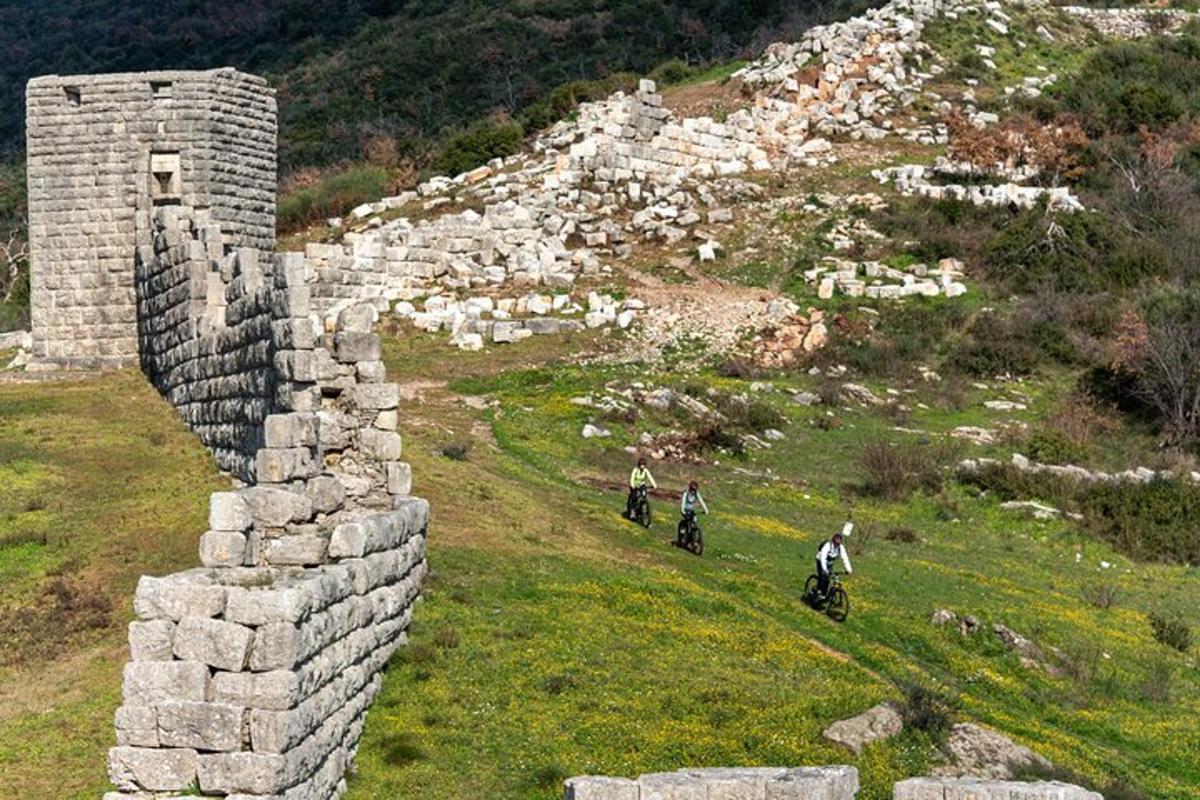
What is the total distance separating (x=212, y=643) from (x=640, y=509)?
14740 mm

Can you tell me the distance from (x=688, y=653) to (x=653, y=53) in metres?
69.7

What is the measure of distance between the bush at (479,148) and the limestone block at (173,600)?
46.4 meters

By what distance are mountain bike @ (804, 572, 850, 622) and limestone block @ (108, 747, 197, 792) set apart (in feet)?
41.2

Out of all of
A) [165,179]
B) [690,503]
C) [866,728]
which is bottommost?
[866,728]

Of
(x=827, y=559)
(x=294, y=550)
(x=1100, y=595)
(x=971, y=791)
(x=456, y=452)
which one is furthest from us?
(x=456, y=452)

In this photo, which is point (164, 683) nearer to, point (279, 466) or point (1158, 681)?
point (279, 466)

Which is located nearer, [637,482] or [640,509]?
[637,482]

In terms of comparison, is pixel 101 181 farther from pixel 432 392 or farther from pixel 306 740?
pixel 306 740

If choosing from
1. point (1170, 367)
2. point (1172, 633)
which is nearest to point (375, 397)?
point (1172, 633)

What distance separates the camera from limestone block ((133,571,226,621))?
Answer: 12609mm

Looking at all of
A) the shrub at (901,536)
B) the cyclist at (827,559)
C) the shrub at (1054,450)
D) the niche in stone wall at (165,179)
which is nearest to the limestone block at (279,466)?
the cyclist at (827,559)

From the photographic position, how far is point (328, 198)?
55.7 m

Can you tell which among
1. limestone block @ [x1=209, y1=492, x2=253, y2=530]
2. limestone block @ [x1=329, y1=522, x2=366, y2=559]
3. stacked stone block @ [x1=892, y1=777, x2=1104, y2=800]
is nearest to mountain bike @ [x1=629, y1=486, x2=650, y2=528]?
limestone block @ [x1=329, y1=522, x2=366, y2=559]

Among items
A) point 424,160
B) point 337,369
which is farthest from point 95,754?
point 424,160
